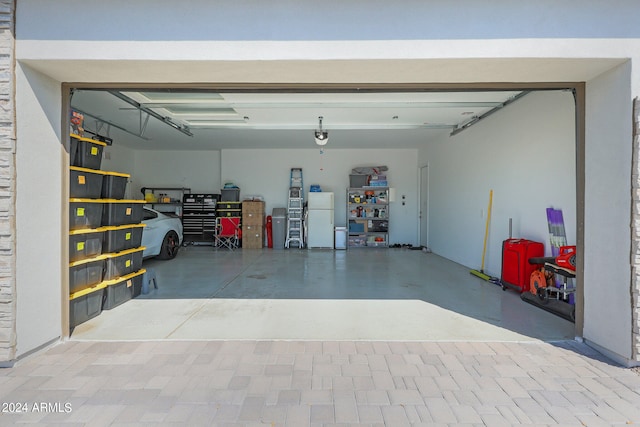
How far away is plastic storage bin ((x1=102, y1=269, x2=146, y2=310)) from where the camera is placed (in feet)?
12.7

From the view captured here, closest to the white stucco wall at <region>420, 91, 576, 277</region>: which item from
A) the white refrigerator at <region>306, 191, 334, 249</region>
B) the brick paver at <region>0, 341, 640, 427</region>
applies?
the brick paver at <region>0, 341, 640, 427</region>

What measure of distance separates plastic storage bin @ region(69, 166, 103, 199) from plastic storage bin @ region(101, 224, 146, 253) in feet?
1.38

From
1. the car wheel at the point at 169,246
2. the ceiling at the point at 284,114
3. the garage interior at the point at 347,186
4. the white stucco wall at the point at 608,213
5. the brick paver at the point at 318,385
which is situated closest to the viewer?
the brick paver at the point at 318,385

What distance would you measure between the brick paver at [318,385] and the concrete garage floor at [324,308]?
27 centimetres

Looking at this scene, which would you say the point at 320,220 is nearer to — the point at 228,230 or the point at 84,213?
the point at 228,230

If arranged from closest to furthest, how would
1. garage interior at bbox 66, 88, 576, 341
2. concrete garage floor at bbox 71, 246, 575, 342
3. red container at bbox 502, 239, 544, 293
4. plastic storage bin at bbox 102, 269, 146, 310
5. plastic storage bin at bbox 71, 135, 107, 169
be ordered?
concrete garage floor at bbox 71, 246, 575, 342 < plastic storage bin at bbox 71, 135, 107, 169 < garage interior at bbox 66, 88, 576, 341 < plastic storage bin at bbox 102, 269, 146, 310 < red container at bbox 502, 239, 544, 293

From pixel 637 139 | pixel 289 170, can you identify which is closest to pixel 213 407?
pixel 637 139

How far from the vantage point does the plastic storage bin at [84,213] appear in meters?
3.30

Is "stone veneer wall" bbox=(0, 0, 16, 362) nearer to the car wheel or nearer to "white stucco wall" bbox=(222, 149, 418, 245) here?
the car wheel

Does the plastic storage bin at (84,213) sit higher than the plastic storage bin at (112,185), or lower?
lower

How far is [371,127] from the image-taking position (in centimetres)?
715

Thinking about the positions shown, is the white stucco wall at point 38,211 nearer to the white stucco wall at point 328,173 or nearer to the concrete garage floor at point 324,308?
the concrete garage floor at point 324,308

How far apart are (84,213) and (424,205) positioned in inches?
317

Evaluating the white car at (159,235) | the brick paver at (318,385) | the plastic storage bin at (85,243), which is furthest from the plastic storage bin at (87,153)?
the white car at (159,235)
